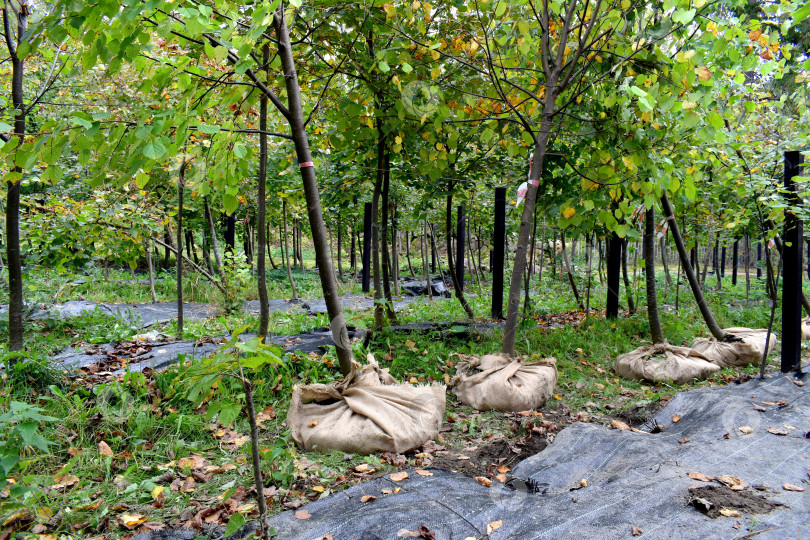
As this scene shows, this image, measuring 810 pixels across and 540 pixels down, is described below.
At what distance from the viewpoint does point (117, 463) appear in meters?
2.42

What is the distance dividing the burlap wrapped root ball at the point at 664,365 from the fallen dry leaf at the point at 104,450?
163 inches

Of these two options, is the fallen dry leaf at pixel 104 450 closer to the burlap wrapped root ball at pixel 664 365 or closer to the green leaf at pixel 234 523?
the green leaf at pixel 234 523

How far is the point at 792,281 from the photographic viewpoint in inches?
144

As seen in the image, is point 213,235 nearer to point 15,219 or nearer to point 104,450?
point 15,219

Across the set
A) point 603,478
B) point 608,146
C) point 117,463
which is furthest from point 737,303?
point 117,463

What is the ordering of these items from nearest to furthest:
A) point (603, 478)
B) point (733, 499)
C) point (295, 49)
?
point (733, 499) < point (603, 478) < point (295, 49)

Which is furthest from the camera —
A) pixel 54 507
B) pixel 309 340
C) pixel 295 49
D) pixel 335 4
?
pixel 309 340

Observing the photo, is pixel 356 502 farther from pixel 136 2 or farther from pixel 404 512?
pixel 136 2

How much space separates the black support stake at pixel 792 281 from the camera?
3.58 metres

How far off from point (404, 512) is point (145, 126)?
5.99 feet

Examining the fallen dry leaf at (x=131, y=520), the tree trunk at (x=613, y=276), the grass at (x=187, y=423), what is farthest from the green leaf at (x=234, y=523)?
the tree trunk at (x=613, y=276)

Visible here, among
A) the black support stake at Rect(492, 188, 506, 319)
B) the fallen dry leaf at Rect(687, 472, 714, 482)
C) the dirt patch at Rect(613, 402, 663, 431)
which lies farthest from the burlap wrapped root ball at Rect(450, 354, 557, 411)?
the black support stake at Rect(492, 188, 506, 319)

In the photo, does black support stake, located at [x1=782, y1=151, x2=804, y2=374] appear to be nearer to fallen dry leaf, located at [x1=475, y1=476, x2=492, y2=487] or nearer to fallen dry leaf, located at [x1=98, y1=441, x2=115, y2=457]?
fallen dry leaf, located at [x1=475, y1=476, x2=492, y2=487]

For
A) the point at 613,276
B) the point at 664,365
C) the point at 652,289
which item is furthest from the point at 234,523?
the point at 613,276
